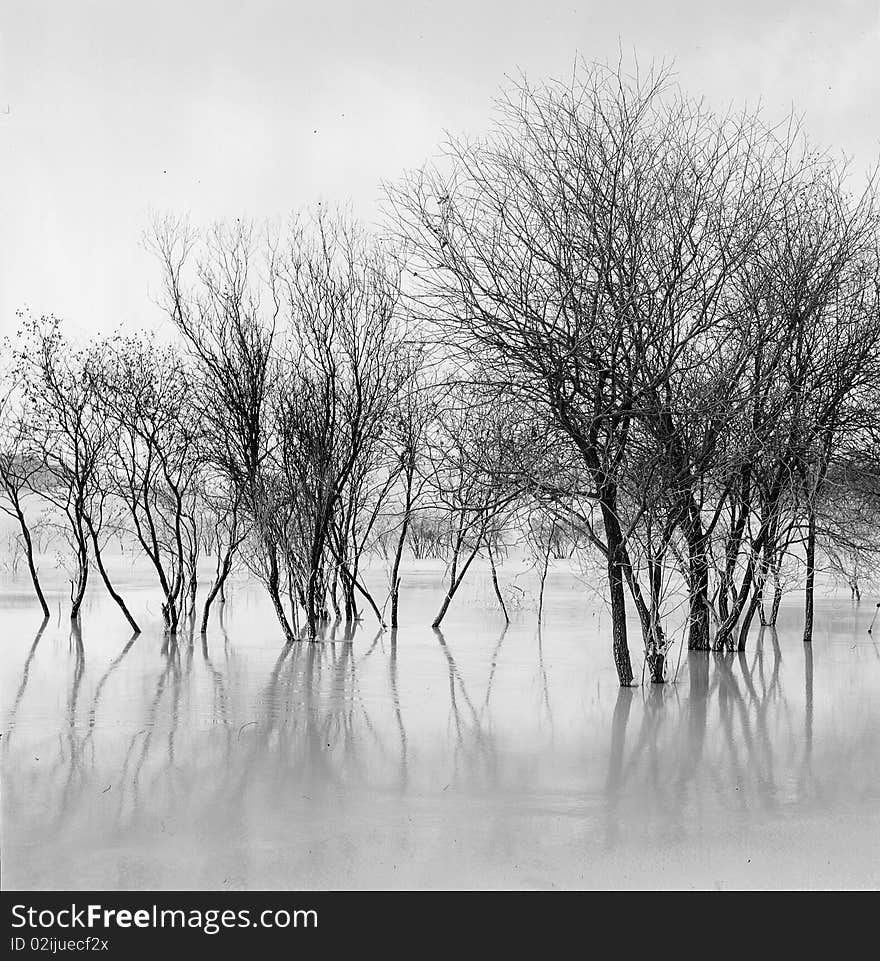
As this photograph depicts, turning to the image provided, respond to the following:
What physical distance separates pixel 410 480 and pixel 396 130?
639 cm

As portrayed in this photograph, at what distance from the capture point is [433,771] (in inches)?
256

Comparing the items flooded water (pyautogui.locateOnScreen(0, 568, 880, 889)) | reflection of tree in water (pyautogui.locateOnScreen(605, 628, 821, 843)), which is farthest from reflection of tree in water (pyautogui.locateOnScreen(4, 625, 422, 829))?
reflection of tree in water (pyautogui.locateOnScreen(605, 628, 821, 843))

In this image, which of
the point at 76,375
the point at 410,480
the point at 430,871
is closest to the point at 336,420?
the point at 410,480

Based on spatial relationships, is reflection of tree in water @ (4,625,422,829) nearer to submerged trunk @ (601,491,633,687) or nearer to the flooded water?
the flooded water

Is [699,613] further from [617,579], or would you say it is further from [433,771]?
[433,771]

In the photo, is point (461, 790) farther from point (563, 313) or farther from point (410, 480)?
point (410, 480)

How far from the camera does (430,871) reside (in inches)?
182

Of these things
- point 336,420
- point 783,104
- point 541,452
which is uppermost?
point 783,104

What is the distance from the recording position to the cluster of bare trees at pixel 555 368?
914 centimetres

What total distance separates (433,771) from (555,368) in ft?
13.3

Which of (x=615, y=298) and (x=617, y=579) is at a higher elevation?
(x=615, y=298)

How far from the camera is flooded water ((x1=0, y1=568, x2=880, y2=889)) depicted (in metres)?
4.73

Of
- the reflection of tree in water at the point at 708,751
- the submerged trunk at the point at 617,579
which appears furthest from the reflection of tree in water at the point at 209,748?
the submerged trunk at the point at 617,579

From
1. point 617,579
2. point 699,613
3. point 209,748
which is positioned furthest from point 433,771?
point 699,613
